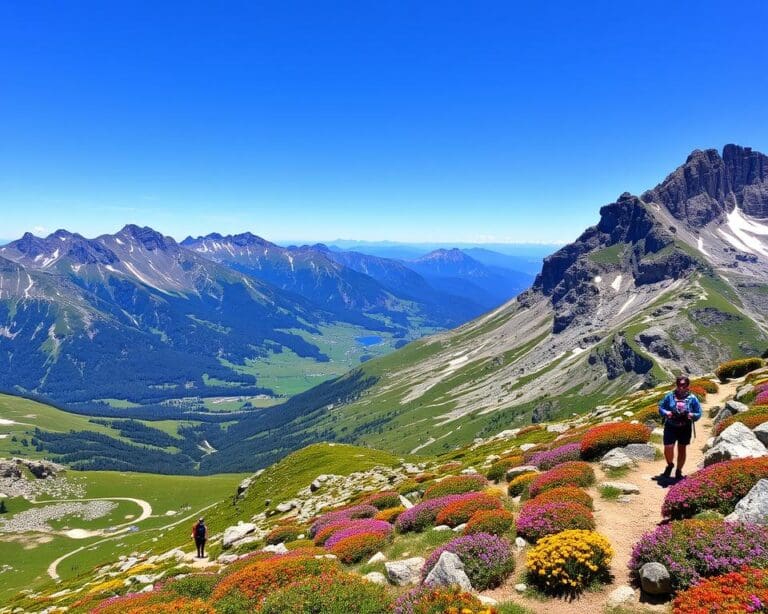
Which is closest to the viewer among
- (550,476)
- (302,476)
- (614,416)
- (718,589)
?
(718,589)

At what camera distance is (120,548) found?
114562 mm

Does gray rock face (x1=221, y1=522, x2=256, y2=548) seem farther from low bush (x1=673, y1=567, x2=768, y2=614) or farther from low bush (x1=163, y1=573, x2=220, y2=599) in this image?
low bush (x1=673, y1=567, x2=768, y2=614)

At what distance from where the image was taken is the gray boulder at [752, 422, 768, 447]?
69.1 feet

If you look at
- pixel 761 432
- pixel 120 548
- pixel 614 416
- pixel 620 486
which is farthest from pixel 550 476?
pixel 120 548

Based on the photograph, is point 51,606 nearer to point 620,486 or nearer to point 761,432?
point 620,486

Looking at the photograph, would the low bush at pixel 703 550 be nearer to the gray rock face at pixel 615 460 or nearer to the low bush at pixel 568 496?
the low bush at pixel 568 496

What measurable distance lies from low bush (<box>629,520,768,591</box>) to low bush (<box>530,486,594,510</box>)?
564 cm

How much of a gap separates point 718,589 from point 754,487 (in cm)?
591

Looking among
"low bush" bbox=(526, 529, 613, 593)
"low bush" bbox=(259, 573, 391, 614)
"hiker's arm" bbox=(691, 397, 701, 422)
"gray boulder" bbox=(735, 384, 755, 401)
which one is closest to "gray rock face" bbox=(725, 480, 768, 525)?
"low bush" bbox=(526, 529, 613, 593)

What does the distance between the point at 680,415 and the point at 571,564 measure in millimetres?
10180

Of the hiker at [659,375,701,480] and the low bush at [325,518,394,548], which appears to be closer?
the hiker at [659,375,701,480]

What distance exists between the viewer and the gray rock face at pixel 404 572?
710 inches

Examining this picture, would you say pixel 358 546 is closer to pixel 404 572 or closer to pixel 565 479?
pixel 404 572

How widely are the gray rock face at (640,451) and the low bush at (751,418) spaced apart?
12.3ft
